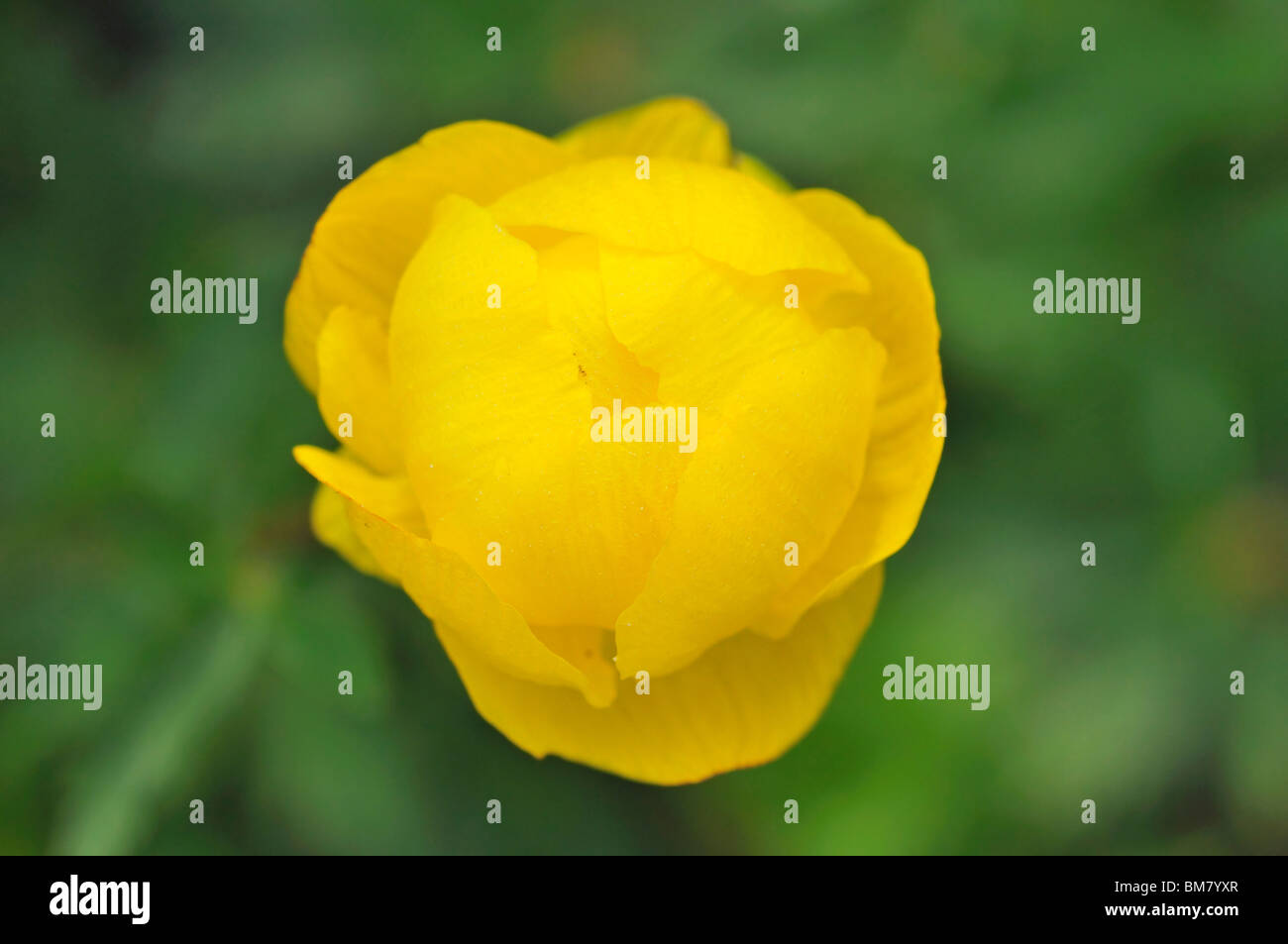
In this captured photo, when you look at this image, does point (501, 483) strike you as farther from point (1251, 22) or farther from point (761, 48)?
point (1251, 22)

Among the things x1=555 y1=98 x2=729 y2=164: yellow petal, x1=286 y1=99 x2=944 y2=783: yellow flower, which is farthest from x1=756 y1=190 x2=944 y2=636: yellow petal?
x1=555 y1=98 x2=729 y2=164: yellow petal

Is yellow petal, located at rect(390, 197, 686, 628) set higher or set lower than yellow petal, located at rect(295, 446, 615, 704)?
higher

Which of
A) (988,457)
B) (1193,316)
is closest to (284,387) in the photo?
(988,457)

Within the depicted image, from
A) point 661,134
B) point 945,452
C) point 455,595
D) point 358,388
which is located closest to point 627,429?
point 455,595

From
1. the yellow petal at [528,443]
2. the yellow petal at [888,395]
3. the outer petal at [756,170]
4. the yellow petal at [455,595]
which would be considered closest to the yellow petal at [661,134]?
the outer petal at [756,170]

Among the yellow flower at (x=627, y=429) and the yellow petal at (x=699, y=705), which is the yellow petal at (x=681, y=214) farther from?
the yellow petal at (x=699, y=705)

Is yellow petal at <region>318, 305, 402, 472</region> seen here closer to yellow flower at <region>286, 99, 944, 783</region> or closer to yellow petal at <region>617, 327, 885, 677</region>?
yellow flower at <region>286, 99, 944, 783</region>

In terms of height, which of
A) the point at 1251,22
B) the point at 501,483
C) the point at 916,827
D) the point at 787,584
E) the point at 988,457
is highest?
the point at 1251,22

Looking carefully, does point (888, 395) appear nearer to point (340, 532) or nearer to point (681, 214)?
point (681, 214)
